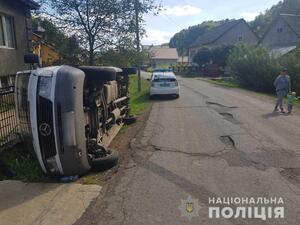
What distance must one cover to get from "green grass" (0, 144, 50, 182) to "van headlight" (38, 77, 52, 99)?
4.68 ft

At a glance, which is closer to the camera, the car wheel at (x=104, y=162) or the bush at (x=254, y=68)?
the car wheel at (x=104, y=162)

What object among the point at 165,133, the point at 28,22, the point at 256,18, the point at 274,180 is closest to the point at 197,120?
the point at 165,133

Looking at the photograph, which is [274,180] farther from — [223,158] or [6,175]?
[6,175]

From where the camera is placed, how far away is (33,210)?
15.1ft

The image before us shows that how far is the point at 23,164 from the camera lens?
6512mm

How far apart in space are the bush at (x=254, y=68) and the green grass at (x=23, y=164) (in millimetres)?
18883

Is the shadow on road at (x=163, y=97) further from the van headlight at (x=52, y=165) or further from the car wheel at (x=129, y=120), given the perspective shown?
the van headlight at (x=52, y=165)

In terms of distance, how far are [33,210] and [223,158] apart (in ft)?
12.4

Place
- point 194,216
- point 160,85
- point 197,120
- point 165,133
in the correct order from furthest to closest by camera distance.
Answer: point 160,85 < point 197,120 < point 165,133 < point 194,216

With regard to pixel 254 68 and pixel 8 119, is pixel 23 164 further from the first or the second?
pixel 254 68

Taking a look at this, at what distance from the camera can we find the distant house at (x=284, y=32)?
43375 millimetres

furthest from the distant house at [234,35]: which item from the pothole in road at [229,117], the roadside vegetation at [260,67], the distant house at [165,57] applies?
the pothole in road at [229,117]

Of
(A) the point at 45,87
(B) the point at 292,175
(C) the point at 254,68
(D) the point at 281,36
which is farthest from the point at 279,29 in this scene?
(A) the point at 45,87

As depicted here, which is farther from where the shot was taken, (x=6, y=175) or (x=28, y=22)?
(x=28, y=22)
